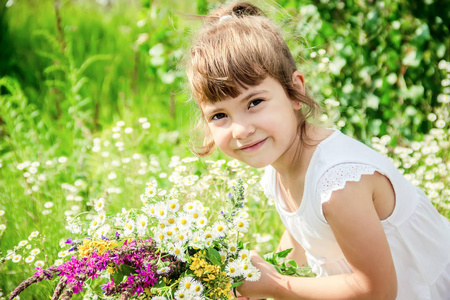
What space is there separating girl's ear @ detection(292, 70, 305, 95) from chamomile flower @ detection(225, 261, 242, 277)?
2.06ft

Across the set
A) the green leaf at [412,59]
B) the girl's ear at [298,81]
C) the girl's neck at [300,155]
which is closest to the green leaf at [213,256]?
the girl's neck at [300,155]

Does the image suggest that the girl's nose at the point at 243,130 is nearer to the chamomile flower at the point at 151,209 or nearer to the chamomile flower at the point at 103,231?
the chamomile flower at the point at 151,209

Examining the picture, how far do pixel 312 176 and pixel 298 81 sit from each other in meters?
0.33

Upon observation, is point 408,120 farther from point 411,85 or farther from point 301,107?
point 301,107

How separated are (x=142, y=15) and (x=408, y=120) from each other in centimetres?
188

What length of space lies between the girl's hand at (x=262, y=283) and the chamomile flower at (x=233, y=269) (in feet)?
0.47

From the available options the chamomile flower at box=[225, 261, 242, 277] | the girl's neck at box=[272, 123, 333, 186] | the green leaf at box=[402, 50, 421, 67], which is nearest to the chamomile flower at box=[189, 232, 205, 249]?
the chamomile flower at box=[225, 261, 242, 277]

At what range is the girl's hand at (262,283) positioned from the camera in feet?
4.55

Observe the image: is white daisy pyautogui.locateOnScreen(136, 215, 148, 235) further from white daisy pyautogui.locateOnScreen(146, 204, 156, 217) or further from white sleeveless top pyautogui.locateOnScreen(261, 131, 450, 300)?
white sleeveless top pyautogui.locateOnScreen(261, 131, 450, 300)

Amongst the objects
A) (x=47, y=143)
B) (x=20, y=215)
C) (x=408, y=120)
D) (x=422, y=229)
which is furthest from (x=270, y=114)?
(x=47, y=143)

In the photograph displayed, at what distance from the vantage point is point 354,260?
135 cm

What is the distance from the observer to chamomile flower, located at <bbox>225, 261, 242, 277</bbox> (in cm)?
125

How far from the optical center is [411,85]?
2.81 metres

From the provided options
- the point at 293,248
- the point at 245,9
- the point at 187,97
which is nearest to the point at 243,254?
the point at 293,248
